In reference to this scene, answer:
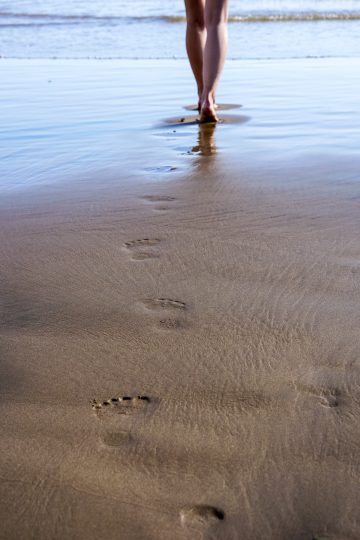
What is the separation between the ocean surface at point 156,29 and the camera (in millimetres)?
7562

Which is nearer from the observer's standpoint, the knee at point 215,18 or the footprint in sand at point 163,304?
the footprint in sand at point 163,304

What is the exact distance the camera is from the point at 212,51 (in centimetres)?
358

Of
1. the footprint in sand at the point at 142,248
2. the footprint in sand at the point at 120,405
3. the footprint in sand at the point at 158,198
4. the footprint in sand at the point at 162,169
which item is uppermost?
the footprint in sand at the point at 120,405

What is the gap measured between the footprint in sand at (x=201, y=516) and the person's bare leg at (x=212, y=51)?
283cm

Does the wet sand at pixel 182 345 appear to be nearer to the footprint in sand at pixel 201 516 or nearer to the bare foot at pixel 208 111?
the footprint in sand at pixel 201 516

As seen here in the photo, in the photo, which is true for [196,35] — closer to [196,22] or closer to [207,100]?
[196,22]

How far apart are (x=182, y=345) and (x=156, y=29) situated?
9.16 m

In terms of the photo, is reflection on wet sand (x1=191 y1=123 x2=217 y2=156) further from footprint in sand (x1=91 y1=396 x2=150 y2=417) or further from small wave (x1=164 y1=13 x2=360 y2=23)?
small wave (x1=164 y1=13 x2=360 y2=23)

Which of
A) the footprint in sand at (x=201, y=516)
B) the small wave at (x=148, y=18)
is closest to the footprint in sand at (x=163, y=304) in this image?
the footprint in sand at (x=201, y=516)

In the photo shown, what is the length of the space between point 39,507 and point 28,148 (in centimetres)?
237

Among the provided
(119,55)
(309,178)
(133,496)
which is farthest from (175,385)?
(119,55)

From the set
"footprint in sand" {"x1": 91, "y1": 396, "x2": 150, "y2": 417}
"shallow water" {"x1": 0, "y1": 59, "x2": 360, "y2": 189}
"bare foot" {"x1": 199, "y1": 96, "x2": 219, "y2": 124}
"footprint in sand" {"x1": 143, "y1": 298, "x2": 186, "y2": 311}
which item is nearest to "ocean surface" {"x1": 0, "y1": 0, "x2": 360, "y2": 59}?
"shallow water" {"x1": 0, "y1": 59, "x2": 360, "y2": 189}

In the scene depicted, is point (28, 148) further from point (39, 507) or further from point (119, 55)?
point (119, 55)

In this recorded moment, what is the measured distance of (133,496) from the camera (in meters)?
1.02
